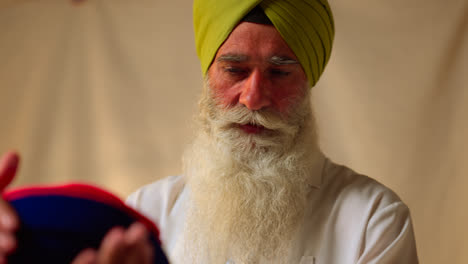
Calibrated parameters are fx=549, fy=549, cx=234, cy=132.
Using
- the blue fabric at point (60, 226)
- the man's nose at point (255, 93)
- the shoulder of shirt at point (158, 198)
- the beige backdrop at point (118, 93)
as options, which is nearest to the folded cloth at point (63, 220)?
the blue fabric at point (60, 226)

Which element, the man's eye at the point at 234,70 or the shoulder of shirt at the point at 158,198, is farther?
the shoulder of shirt at the point at 158,198

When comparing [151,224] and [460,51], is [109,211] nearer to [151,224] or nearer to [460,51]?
[151,224]

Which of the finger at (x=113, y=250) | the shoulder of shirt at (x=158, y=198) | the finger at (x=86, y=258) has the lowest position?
the shoulder of shirt at (x=158, y=198)

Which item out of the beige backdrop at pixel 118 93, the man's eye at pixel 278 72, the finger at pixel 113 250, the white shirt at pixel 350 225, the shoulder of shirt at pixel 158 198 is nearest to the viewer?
the finger at pixel 113 250

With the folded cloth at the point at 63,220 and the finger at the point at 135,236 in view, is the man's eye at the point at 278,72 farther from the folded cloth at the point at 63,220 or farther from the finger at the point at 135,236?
the finger at the point at 135,236

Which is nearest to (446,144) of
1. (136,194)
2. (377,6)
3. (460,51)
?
(460,51)

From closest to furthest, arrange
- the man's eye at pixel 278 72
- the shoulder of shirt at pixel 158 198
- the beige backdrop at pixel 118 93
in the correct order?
the man's eye at pixel 278 72, the shoulder of shirt at pixel 158 198, the beige backdrop at pixel 118 93

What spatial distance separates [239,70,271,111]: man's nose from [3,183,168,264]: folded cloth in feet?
2.44

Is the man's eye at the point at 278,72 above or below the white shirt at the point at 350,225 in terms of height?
above

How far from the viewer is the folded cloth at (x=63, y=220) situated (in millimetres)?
733

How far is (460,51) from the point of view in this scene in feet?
7.49

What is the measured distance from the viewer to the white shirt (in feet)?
4.83

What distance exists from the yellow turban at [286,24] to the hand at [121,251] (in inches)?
38.3

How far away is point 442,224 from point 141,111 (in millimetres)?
1501
